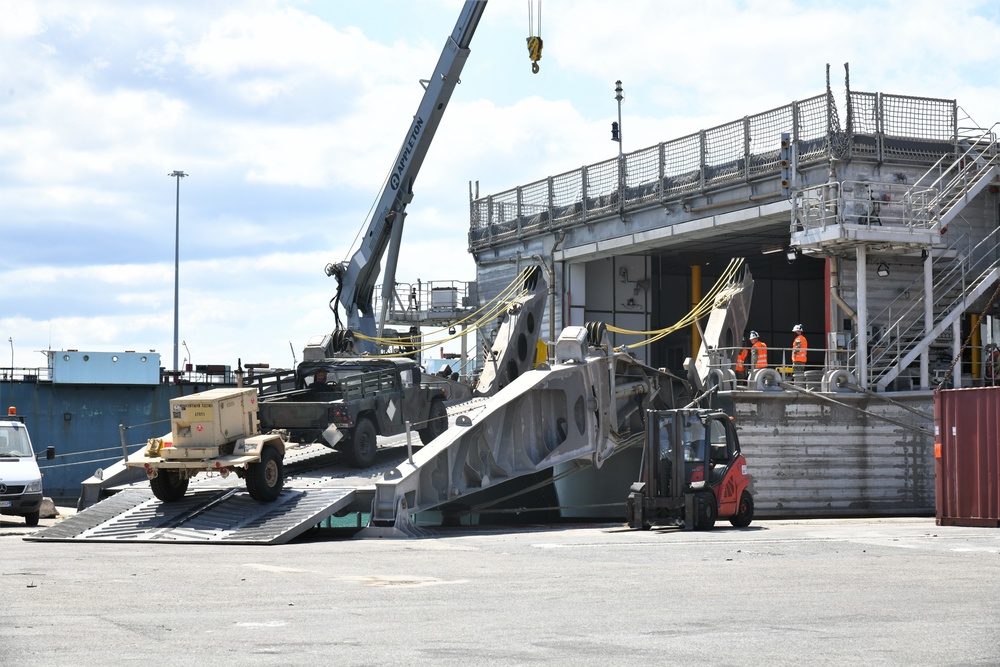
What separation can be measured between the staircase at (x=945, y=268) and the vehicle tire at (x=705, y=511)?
10160 mm

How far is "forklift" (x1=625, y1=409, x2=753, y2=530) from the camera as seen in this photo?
20.4 metres

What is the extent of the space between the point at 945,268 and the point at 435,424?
13134 millimetres

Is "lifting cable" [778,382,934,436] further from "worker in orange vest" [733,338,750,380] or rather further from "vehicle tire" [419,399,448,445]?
"vehicle tire" [419,399,448,445]

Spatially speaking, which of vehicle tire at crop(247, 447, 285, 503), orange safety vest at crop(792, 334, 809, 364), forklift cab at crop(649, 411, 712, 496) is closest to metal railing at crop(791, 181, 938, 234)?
orange safety vest at crop(792, 334, 809, 364)

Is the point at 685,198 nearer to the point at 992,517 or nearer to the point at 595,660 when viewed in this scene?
the point at 992,517

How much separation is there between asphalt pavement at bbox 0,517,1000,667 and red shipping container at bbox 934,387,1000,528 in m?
4.77

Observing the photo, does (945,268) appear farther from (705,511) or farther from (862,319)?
(705,511)

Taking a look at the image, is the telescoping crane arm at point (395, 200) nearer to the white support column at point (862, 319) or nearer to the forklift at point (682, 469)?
the white support column at point (862, 319)

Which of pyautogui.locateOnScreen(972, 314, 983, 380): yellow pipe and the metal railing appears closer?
the metal railing

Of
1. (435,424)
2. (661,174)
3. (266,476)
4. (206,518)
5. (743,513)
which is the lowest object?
(743,513)

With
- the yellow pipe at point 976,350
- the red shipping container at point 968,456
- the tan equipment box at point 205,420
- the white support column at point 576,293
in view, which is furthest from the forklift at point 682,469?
the white support column at point 576,293

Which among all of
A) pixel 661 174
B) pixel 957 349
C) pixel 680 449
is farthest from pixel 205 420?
pixel 661 174

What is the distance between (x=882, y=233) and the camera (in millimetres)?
28078

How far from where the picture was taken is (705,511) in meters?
20.0
